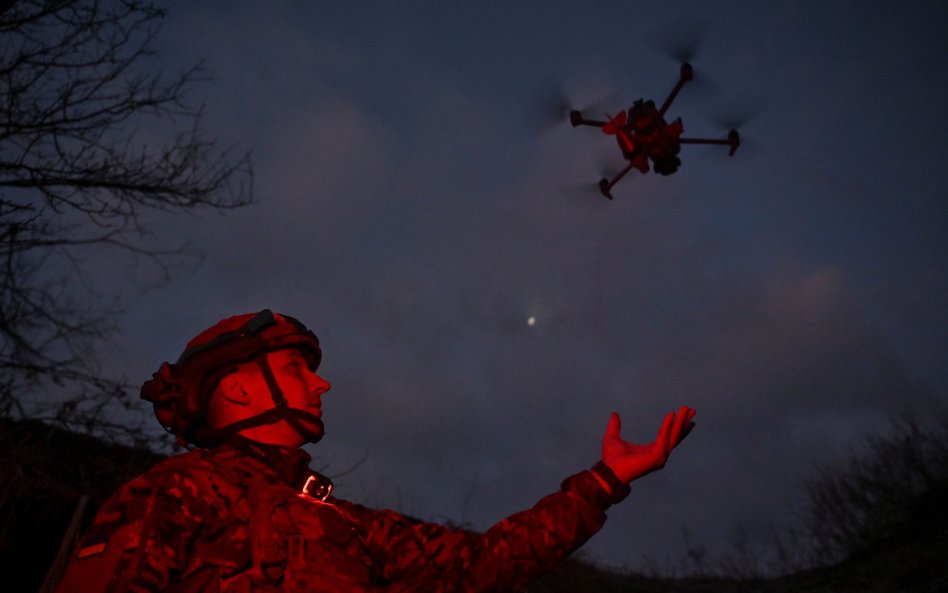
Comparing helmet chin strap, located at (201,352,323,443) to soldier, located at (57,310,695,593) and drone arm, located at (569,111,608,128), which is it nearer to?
soldier, located at (57,310,695,593)

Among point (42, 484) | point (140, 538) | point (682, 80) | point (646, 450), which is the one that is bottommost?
point (140, 538)

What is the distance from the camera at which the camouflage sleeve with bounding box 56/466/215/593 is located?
179 cm

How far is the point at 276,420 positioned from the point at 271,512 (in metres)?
0.46

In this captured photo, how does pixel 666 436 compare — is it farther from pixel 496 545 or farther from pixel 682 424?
pixel 496 545

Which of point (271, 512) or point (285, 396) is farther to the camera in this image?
point (285, 396)

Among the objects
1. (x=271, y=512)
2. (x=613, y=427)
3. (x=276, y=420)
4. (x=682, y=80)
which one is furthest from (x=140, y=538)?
(x=682, y=80)

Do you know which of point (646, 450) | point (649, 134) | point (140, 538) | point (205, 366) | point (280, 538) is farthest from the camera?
point (649, 134)

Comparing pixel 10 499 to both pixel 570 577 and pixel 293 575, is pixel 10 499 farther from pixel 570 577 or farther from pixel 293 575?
pixel 570 577

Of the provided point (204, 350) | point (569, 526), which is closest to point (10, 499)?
point (204, 350)

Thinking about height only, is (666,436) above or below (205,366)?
below

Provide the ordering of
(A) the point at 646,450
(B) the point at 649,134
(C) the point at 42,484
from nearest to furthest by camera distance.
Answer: (A) the point at 646,450 < (C) the point at 42,484 < (B) the point at 649,134

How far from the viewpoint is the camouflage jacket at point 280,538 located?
188 cm

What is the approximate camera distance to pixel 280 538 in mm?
2127

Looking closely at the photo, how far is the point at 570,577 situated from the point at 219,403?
8289 mm
